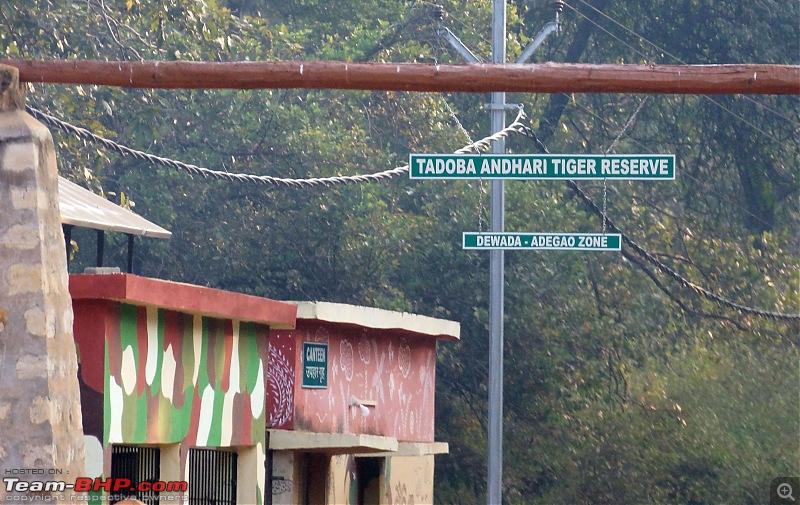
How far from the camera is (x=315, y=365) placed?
14.3 m

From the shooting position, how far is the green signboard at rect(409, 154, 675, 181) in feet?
39.6

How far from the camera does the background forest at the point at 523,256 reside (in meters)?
23.3

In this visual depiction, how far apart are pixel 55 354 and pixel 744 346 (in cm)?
1841

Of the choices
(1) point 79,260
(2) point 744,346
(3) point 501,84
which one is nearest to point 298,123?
(1) point 79,260

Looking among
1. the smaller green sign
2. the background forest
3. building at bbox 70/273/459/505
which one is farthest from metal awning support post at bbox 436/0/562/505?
the background forest

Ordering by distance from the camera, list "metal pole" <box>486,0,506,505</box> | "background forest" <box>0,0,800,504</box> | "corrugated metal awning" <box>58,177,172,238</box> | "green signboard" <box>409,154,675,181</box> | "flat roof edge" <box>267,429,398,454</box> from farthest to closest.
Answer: "background forest" <box>0,0,800,504</box> → "metal pole" <box>486,0,506,505</box> → "flat roof edge" <box>267,429,398,454</box> → "green signboard" <box>409,154,675,181</box> → "corrugated metal awning" <box>58,177,172,238</box>

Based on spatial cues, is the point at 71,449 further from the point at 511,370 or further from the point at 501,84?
the point at 511,370

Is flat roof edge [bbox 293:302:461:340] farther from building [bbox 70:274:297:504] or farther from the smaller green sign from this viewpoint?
building [bbox 70:274:297:504]

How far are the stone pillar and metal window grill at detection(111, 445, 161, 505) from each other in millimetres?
2515

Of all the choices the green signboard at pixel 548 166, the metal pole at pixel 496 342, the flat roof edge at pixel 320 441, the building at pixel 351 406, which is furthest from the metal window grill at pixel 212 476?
the metal pole at pixel 496 342

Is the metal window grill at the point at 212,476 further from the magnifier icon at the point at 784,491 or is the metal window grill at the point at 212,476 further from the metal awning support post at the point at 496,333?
the magnifier icon at the point at 784,491

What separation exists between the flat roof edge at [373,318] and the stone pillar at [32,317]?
5.75 metres

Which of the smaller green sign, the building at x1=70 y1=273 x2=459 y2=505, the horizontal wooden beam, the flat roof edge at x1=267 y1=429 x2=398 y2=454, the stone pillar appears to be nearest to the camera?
the stone pillar

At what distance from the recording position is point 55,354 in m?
7.86
